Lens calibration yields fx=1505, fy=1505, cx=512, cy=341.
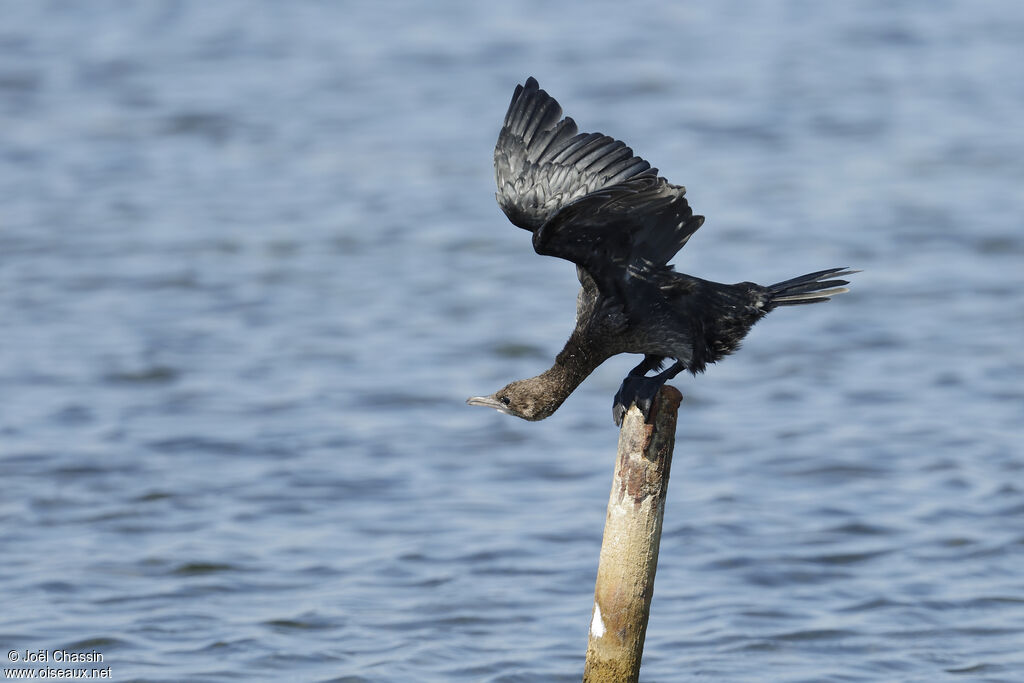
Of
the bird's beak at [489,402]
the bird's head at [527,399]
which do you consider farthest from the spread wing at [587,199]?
the bird's beak at [489,402]

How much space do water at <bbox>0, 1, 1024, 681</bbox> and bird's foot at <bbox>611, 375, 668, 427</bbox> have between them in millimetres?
1983

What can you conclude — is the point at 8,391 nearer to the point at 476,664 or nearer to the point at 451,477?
the point at 451,477

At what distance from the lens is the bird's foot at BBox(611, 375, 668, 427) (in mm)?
5344

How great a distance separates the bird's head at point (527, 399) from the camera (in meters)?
5.95

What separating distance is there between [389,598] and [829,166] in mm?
10210

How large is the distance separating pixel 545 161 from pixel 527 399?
44.0 inches

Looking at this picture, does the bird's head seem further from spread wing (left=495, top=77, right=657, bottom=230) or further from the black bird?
spread wing (left=495, top=77, right=657, bottom=230)

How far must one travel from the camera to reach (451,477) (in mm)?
9570

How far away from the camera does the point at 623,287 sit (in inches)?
234

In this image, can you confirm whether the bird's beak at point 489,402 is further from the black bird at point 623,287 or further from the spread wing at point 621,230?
the spread wing at point 621,230

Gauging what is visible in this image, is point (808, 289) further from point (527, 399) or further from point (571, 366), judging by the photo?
point (527, 399)

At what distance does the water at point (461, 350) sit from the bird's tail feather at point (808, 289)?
1.92 metres

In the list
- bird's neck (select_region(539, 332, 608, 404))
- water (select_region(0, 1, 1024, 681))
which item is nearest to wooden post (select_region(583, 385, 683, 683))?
bird's neck (select_region(539, 332, 608, 404))

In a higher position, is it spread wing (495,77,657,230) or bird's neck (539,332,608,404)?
spread wing (495,77,657,230)
